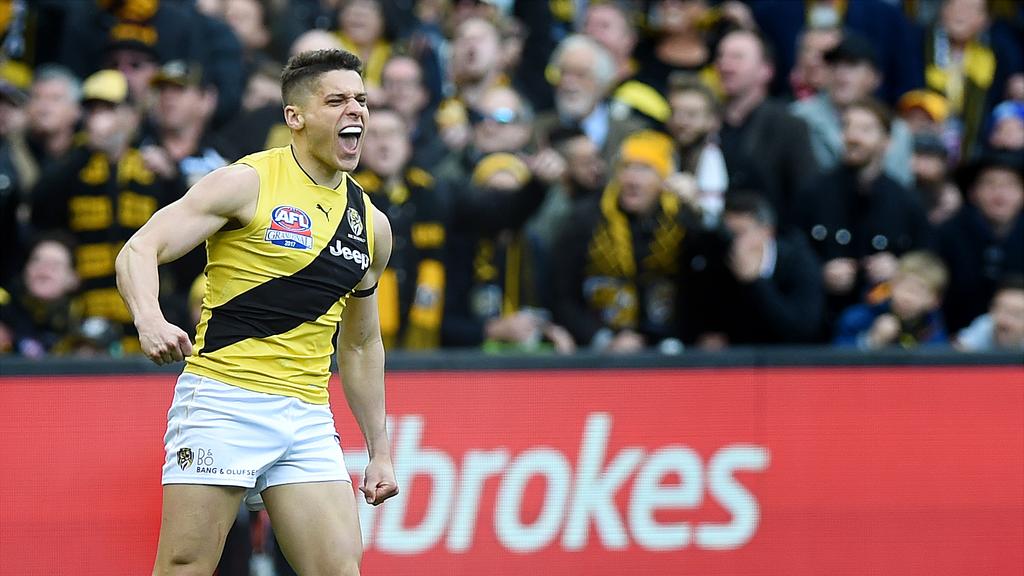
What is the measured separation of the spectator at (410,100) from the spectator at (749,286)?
79.5 inches

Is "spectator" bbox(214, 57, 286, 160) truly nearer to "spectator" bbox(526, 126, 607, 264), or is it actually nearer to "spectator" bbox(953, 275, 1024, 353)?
"spectator" bbox(526, 126, 607, 264)

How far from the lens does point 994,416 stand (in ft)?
27.0

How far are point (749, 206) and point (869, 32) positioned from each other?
296 centimetres

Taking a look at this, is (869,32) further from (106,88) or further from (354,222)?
(354,222)

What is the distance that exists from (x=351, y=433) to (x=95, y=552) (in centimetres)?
139

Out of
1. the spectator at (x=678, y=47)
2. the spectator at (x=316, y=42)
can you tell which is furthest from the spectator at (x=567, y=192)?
the spectator at (x=316, y=42)

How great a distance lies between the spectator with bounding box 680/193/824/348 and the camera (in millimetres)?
9062

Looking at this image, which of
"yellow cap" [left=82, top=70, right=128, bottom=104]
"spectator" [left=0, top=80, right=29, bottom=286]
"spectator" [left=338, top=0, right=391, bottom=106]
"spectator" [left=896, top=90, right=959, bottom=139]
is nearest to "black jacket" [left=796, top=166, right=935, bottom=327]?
"spectator" [left=896, top=90, right=959, bottom=139]

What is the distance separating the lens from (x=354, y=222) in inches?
235

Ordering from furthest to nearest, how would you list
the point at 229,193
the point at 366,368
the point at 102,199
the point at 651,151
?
1. the point at 651,151
2. the point at 102,199
3. the point at 366,368
4. the point at 229,193

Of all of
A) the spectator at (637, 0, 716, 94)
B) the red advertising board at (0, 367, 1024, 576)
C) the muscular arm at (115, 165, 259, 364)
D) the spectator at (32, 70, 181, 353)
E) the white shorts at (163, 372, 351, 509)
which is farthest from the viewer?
the spectator at (637, 0, 716, 94)

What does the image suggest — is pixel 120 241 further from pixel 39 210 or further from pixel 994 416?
pixel 994 416

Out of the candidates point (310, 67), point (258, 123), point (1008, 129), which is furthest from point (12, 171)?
point (1008, 129)

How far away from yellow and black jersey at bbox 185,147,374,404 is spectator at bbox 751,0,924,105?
6.27m
